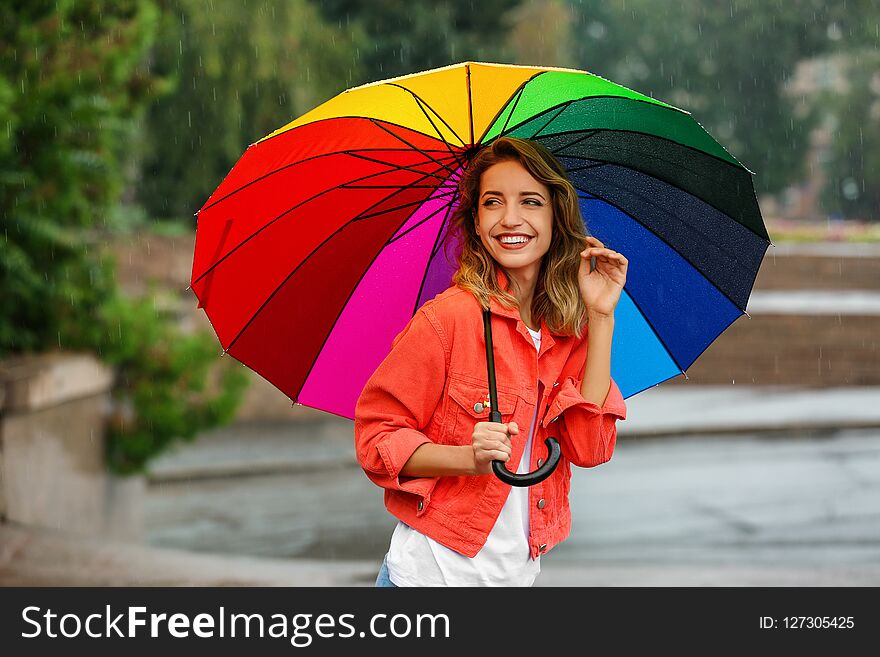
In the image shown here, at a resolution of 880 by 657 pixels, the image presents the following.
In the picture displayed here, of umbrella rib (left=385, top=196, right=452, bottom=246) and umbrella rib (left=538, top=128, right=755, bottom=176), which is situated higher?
umbrella rib (left=538, top=128, right=755, bottom=176)

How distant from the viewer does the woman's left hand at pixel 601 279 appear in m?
2.53

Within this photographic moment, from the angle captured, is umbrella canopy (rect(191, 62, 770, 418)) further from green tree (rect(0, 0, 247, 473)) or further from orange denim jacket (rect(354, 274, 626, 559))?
green tree (rect(0, 0, 247, 473))

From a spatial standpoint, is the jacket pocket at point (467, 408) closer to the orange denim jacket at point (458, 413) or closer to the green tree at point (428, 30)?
the orange denim jacket at point (458, 413)

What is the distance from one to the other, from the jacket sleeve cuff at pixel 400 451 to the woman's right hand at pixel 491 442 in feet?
0.45

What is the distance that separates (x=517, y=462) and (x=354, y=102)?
92 centimetres

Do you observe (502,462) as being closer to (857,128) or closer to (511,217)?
(511,217)

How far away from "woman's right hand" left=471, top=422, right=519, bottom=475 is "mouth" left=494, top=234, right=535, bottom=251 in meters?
0.43

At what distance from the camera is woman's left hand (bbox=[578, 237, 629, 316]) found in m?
2.53

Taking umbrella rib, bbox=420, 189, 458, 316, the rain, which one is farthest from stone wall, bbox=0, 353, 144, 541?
umbrella rib, bbox=420, 189, 458, 316

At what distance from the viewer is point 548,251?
2590 millimetres

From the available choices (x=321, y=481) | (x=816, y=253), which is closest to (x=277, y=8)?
(x=321, y=481)

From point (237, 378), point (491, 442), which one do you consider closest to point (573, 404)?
point (491, 442)

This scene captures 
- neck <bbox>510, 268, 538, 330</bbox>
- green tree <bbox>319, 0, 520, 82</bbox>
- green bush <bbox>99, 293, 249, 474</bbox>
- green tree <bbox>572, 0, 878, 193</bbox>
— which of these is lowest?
neck <bbox>510, 268, 538, 330</bbox>

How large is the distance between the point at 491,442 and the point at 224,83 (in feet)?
42.9
